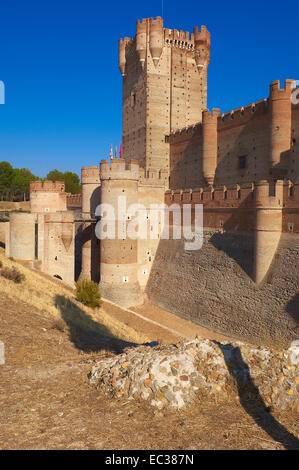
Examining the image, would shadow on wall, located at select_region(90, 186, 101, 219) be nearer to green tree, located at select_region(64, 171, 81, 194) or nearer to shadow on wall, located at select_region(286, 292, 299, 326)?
shadow on wall, located at select_region(286, 292, 299, 326)

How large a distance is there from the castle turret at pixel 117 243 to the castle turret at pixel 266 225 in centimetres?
970

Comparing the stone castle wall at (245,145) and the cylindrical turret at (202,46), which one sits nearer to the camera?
the stone castle wall at (245,145)

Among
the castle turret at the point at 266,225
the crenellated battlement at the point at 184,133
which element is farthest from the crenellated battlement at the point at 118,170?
the castle turret at the point at 266,225

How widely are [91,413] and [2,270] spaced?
41.9ft

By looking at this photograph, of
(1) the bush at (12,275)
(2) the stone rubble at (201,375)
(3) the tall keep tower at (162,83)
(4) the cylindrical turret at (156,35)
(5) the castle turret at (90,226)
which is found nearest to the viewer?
(2) the stone rubble at (201,375)

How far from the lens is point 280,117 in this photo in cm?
2173

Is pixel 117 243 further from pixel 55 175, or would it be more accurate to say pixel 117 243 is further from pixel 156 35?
pixel 55 175

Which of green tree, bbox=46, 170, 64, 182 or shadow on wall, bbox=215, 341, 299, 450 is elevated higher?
green tree, bbox=46, 170, 64, 182

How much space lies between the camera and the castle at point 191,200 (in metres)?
18.0

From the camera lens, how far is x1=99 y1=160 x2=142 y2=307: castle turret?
81.6ft

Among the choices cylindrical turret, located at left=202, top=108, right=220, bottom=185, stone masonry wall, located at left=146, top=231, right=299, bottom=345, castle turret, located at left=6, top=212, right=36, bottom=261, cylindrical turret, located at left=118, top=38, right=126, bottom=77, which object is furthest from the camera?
cylindrical turret, located at left=118, top=38, right=126, bottom=77

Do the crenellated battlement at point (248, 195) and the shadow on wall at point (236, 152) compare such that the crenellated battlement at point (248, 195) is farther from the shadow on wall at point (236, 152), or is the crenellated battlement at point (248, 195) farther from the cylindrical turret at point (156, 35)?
the cylindrical turret at point (156, 35)

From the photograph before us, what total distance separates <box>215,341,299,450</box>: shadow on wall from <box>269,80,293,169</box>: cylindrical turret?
17.4m

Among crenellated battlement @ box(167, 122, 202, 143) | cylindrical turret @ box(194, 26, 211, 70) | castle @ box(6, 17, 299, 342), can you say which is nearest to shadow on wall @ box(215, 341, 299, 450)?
castle @ box(6, 17, 299, 342)
